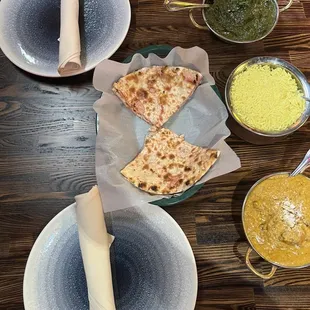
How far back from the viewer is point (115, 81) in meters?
1.33

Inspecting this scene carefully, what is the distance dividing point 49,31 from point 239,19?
614 millimetres

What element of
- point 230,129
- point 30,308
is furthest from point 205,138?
point 30,308

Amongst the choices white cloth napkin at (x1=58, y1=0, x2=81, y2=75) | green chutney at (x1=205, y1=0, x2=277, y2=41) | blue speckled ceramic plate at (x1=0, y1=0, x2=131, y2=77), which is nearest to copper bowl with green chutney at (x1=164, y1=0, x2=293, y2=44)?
green chutney at (x1=205, y1=0, x2=277, y2=41)

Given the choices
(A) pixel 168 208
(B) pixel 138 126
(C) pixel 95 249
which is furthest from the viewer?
(B) pixel 138 126

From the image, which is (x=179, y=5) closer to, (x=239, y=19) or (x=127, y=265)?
(x=239, y=19)

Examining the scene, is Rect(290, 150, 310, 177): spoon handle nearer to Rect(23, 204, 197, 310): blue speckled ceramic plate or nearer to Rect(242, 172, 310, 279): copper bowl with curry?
Rect(242, 172, 310, 279): copper bowl with curry

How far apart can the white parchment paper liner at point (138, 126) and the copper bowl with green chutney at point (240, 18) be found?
5.0 inches

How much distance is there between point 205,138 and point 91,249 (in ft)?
1.52

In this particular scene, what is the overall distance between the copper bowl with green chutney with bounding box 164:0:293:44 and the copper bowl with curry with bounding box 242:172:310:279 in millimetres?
473

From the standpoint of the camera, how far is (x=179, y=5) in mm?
1414

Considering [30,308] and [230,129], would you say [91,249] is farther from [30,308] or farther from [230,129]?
[230,129]

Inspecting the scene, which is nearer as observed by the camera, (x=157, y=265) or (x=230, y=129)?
(x=157, y=265)

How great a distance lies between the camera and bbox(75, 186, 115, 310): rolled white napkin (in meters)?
1.11

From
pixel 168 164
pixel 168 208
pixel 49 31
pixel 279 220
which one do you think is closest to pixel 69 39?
pixel 49 31
